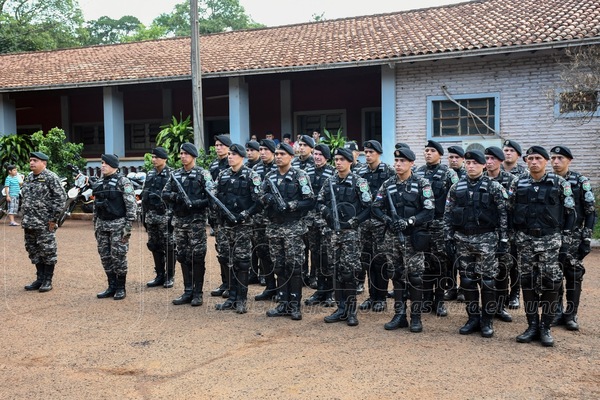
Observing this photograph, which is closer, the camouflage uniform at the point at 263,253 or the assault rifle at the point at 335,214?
the assault rifle at the point at 335,214

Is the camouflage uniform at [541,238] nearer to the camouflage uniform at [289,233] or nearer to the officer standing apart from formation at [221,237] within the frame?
the camouflage uniform at [289,233]

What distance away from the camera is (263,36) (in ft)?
68.8

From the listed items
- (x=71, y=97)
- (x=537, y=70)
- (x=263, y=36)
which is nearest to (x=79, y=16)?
(x=71, y=97)

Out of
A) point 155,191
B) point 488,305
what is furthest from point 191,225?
point 488,305

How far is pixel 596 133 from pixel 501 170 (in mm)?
9199

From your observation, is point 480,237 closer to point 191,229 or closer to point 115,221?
point 191,229

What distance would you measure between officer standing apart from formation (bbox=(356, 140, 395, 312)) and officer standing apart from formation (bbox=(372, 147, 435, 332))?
682 mm

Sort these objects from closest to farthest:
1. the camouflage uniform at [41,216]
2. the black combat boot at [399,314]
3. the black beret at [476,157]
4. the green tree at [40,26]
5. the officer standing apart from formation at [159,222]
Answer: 1. the black beret at [476,157]
2. the black combat boot at [399,314]
3. the camouflage uniform at [41,216]
4. the officer standing apart from formation at [159,222]
5. the green tree at [40,26]

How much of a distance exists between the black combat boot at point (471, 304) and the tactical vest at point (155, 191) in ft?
13.6

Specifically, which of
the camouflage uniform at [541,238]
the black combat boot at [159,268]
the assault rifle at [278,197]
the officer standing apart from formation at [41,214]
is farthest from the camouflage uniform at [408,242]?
the officer standing apart from formation at [41,214]

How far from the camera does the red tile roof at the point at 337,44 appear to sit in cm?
1477

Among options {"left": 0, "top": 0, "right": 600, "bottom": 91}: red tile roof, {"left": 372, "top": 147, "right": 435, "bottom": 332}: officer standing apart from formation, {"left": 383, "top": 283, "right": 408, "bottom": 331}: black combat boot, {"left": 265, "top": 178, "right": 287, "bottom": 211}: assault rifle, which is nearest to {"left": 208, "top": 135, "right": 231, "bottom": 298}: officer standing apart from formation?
{"left": 265, "top": 178, "right": 287, "bottom": 211}: assault rifle

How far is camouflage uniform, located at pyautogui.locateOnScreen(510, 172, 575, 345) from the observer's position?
213 inches

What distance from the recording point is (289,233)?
653 cm
